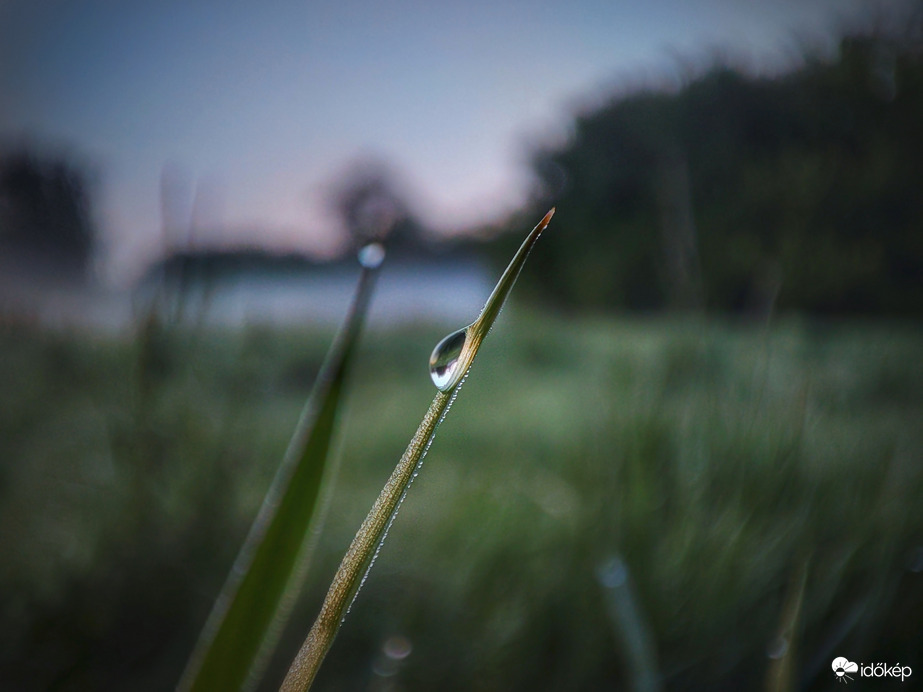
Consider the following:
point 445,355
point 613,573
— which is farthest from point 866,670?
point 445,355

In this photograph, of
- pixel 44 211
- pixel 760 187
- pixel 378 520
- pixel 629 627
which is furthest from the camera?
pixel 760 187

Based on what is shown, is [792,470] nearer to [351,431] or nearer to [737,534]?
[737,534]

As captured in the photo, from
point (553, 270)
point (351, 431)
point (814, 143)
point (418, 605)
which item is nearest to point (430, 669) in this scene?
point (418, 605)

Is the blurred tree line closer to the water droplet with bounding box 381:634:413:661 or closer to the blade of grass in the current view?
the water droplet with bounding box 381:634:413:661

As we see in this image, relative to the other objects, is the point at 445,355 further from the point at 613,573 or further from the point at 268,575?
the point at 613,573

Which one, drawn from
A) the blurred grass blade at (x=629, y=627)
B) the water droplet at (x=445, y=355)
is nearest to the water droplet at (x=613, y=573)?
the blurred grass blade at (x=629, y=627)

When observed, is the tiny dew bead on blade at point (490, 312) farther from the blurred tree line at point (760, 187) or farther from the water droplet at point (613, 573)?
the blurred tree line at point (760, 187)

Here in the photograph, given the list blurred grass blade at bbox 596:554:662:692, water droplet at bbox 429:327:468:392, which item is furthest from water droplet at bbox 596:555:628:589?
water droplet at bbox 429:327:468:392

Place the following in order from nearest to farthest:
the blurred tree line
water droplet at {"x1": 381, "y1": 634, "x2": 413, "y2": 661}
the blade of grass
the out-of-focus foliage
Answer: the blade of grass, water droplet at {"x1": 381, "y1": 634, "x2": 413, "y2": 661}, the out-of-focus foliage, the blurred tree line
